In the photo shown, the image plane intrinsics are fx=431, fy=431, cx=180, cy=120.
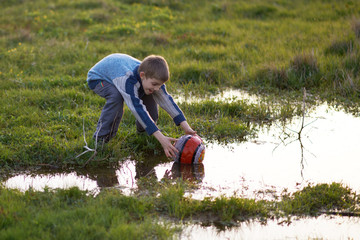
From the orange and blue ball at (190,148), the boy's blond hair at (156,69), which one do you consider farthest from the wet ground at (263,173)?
the boy's blond hair at (156,69)

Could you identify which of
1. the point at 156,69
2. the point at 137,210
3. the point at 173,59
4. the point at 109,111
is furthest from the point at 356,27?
the point at 137,210

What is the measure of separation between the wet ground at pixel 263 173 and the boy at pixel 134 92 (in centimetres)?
50

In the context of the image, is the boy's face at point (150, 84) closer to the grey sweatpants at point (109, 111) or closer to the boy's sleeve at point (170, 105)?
the boy's sleeve at point (170, 105)

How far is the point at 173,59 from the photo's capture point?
9.67 m

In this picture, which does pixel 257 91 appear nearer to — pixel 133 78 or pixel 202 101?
pixel 202 101

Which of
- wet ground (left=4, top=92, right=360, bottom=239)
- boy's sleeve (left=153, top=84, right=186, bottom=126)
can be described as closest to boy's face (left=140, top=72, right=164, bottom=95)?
boy's sleeve (left=153, top=84, right=186, bottom=126)

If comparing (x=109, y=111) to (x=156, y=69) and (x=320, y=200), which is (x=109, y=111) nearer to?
(x=156, y=69)

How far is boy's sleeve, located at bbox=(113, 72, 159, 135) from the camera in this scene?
503 cm

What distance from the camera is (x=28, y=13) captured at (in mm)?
13805

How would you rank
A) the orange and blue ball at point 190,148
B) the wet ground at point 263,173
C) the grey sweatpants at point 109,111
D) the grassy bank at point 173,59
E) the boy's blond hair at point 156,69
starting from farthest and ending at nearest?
the grassy bank at point 173,59, the grey sweatpants at point 109,111, the orange and blue ball at point 190,148, the boy's blond hair at point 156,69, the wet ground at point 263,173

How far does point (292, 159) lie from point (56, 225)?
10.4 ft

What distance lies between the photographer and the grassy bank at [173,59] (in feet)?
20.2

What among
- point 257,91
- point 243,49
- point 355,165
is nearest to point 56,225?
point 355,165

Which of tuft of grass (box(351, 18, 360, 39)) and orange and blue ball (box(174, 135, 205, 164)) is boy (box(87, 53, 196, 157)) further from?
tuft of grass (box(351, 18, 360, 39))
